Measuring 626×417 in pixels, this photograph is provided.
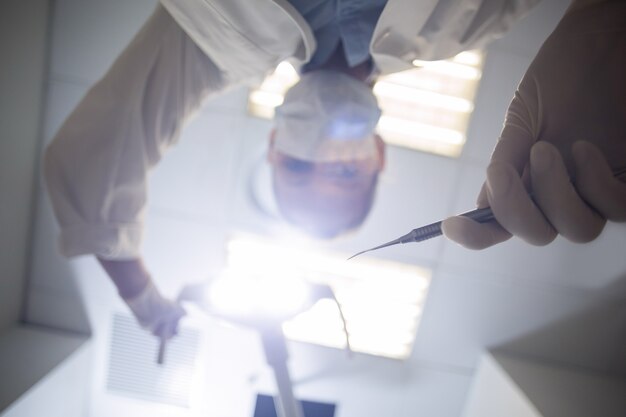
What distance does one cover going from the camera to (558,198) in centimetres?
42

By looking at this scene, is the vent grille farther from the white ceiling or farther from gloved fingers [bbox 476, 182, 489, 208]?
gloved fingers [bbox 476, 182, 489, 208]

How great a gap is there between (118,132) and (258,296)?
425mm

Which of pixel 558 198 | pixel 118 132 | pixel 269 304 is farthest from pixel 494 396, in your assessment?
pixel 118 132

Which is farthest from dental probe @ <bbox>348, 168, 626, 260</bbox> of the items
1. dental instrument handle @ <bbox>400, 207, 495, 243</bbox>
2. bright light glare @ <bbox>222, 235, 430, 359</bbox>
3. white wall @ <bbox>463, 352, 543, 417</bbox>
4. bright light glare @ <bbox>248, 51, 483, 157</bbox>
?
white wall @ <bbox>463, 352, 543, 417</bbox>

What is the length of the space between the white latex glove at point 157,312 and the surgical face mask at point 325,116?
1.67 feet

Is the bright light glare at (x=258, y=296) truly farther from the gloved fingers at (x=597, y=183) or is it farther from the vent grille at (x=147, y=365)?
the gloved fingers at (x=597, y=183)

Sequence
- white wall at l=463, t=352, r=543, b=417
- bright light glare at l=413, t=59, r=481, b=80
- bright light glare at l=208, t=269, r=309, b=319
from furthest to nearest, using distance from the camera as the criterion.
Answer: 1. white wall at l=463, t=352, r=543, b=417
2. bright light glare at l=413, t=59, r=481, b=80
3. bright light glare at l=208, t=269, r=309, b=319

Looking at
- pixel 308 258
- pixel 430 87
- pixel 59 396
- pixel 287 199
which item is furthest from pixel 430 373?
pixel 59 396

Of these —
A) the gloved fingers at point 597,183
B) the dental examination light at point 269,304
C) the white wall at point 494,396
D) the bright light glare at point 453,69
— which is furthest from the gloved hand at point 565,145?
the white wall at point 494,396

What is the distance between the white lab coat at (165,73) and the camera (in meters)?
0.77

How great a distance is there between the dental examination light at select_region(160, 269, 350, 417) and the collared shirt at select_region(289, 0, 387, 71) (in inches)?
18.9

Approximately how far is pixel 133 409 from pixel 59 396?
22cm

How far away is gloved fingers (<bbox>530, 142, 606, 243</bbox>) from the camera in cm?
42

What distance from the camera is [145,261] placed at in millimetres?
1223
